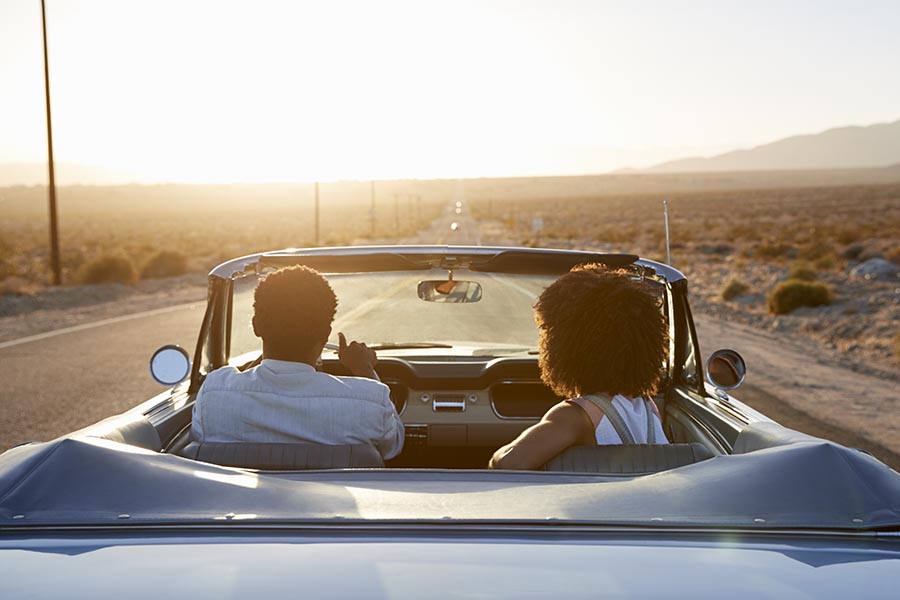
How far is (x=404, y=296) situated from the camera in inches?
979

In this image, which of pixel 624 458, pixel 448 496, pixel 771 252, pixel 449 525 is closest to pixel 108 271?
pixel 771 252

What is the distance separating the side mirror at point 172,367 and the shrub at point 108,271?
27.7 m

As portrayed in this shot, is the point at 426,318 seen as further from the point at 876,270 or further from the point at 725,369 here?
the point at 876,270

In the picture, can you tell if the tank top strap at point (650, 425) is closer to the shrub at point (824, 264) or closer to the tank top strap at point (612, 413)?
the tank top strap at point (612, 413)

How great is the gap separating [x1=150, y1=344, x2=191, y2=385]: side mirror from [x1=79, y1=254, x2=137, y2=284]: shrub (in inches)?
1089

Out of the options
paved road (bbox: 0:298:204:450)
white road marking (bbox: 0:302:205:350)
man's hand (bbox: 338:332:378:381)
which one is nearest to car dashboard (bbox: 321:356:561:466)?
man's hand (bbox: 338:332:378:381)

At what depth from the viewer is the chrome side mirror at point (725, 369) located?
4195 millimetres

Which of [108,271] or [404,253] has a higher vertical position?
[404,253]

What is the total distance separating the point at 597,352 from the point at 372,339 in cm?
1153

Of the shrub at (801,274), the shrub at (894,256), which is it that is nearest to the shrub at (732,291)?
the shrub at (801,274)

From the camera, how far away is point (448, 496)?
6.56 feet

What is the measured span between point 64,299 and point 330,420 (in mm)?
24488

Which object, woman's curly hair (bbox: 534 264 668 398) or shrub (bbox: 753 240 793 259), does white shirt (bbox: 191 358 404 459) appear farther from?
shrub (bbox: 753 240 793 259)

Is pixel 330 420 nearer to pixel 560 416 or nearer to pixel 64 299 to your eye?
pixel 560 416
